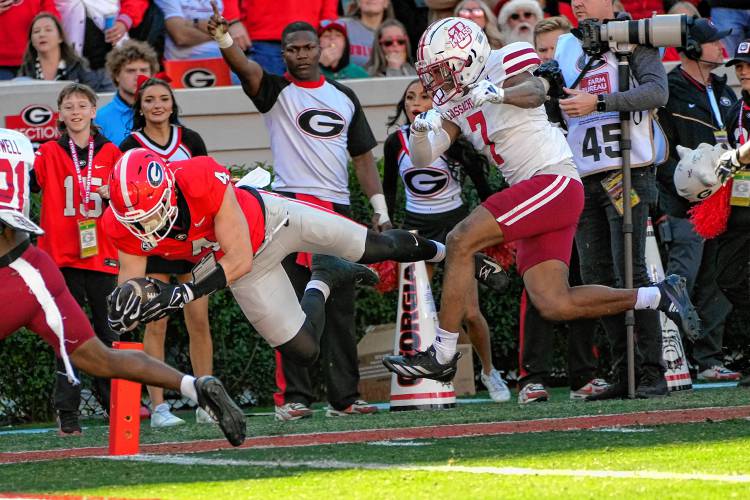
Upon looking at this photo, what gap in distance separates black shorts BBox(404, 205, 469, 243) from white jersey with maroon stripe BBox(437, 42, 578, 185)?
1.46 meters

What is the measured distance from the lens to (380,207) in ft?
28.5

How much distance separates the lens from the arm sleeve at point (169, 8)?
11430 millimetres

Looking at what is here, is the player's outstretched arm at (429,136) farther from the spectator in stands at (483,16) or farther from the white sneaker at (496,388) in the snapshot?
the spectator in stands at (483,16)

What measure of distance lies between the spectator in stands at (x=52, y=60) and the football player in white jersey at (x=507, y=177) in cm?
419

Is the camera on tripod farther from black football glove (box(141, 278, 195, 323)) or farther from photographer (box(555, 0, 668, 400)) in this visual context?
black football glove (box(141, 278, 195, 323))

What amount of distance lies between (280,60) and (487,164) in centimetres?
266

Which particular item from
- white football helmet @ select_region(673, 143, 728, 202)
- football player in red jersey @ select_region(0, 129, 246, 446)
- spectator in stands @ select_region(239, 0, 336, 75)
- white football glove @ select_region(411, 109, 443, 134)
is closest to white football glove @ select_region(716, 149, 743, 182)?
white football helmet @ select_region(673, 143, 728, 202)

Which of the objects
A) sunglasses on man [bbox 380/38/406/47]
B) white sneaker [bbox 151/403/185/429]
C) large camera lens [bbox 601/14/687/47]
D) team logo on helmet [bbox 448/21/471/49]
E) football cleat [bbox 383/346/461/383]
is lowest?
white sneaker [bbox 151/403/185/429]

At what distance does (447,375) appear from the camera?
734cm

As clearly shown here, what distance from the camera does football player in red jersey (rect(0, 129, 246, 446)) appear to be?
608 cm

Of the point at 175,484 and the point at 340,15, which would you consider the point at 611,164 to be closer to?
the point at 175,484

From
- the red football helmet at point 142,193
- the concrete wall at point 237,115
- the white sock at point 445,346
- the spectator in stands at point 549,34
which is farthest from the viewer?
the concrete wall at point 237,115

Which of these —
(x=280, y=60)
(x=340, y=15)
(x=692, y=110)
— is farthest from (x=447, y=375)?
(x=340, y=15)

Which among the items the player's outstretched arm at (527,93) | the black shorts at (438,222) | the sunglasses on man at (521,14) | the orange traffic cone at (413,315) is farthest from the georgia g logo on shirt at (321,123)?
the sunglasses on man at (521,14)
